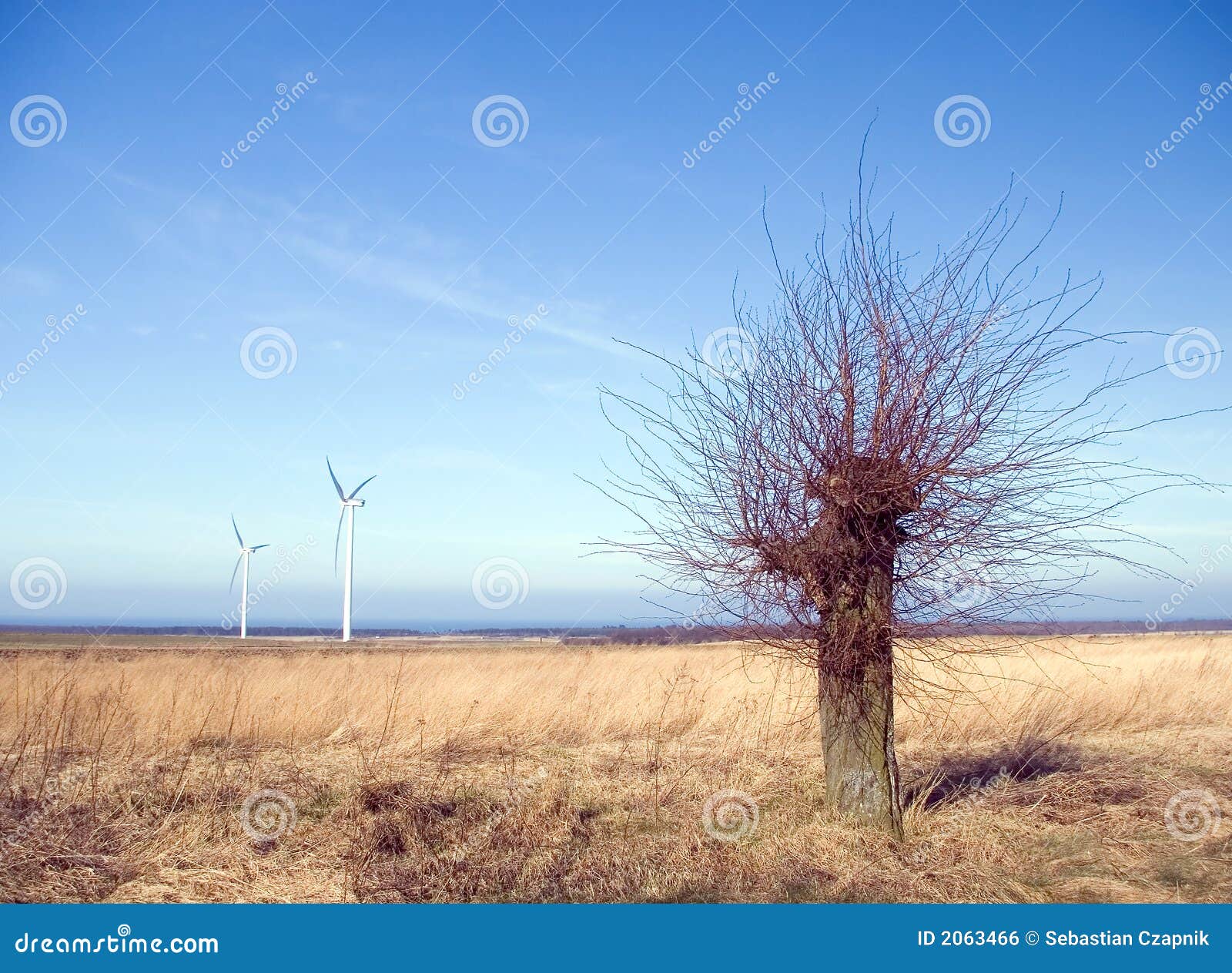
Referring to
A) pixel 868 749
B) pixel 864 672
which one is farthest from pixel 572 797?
pixel 864 672

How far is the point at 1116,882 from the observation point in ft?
17.6

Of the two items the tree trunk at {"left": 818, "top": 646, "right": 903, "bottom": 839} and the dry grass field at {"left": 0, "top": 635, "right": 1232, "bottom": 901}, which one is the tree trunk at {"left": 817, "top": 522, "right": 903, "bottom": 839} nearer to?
the tree trunk at {"left": 818, "top": 646, "right": 903, "bottom": 839}

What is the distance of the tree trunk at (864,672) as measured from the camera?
6137mm

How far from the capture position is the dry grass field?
5387 mm

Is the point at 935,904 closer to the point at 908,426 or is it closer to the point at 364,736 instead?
the point at 908,426

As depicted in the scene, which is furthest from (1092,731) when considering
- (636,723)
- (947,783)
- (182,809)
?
(182,809)

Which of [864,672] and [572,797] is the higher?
[864,672]

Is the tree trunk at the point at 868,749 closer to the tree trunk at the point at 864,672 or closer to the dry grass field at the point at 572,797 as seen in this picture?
the tree trunk at the point at 864,672

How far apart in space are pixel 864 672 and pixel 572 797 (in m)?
2.64

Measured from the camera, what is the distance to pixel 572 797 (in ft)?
24.1

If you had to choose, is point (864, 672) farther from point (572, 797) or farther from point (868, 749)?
point (572, 797)

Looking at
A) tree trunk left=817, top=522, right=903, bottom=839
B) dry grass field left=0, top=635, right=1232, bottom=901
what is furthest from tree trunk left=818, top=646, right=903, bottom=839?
dry grass field left=0, top=635, right=1232, bottom=901

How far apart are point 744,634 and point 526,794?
92.1 inches

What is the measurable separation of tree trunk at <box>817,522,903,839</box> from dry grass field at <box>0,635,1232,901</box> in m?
0.29
